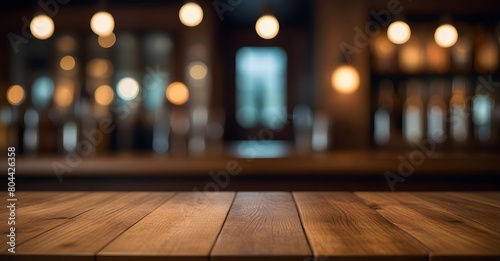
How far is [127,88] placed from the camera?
19.1 ft

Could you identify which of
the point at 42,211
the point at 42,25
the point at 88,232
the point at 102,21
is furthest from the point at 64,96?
the point at 88,232

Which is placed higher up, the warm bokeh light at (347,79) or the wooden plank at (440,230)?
the warm bokeh light at (347,79)

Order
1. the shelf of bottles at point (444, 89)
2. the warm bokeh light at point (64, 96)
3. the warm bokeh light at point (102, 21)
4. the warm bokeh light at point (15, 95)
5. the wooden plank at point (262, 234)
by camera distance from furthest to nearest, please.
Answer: the warm bokeh light at point (15, 95), the warm bokeh light at point (64, 96), the shelf of bottles at point (444, 89), the warm bokeh light at point (102, 21), the wooden plank at point (262, 234)

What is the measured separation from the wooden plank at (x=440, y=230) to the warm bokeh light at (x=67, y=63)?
4.89m

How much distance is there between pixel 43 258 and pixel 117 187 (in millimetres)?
2354

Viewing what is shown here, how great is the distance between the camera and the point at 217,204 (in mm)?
1540

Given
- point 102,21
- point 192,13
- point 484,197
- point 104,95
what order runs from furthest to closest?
point 104,95 < point 192,13 < point 102,21 < point 484,197

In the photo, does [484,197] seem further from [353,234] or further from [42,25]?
[42,25]

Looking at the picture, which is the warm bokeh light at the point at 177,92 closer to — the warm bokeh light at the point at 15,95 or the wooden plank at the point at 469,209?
the warm bokeh light at the point at 15,95

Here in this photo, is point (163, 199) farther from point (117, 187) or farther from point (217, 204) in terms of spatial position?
point (117, 187)

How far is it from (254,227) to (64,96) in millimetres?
5115

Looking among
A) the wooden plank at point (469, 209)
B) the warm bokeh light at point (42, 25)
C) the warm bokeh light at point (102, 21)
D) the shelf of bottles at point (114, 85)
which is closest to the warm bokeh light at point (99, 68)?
the shelf of bottles at point (114, 85)

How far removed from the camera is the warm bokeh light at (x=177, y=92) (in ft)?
18.4

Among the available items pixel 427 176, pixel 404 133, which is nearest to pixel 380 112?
pixel 404 133
